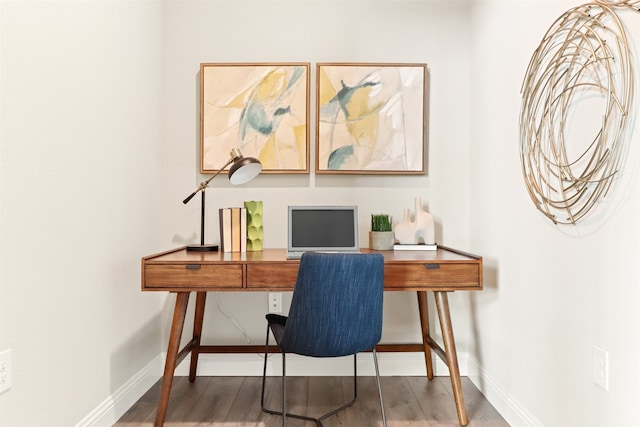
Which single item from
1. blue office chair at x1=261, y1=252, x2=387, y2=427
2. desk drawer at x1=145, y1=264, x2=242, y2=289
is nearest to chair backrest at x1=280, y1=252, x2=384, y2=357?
blue office chair at x1=261, y1=252, x2=387, y2=427

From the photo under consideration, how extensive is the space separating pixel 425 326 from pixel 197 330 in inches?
48.0

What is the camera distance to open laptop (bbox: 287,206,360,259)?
2.25m

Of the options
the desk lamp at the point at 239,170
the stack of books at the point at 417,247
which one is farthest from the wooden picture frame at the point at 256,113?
the stack of books at the point at 417,247

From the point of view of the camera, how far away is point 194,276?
1978mm

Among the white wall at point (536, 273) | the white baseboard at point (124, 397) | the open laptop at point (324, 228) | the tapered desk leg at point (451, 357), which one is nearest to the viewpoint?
the white wall at point (536, 273)

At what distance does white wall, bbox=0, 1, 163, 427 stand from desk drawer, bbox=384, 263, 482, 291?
122 cm

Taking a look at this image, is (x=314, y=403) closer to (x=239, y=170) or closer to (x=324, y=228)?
(x=324, y=228)

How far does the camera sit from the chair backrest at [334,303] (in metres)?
1.70

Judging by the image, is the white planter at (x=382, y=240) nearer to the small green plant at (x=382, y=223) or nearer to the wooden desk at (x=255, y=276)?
the small green plant at (x=382, y=223)

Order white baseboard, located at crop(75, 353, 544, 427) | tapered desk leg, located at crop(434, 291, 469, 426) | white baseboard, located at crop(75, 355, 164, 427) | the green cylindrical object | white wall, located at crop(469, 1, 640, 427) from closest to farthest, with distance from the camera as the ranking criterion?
1. white wall, located at crop(469, 1, 640, 427)
2. white baseboard, located at crop(75, 355, 164, 427)
3. tapered desk leg, located at crop(434, 291, 469, 426)
4. the green cylindrical object
5. white baseboard, located at crop(75, 353, 544, 427)

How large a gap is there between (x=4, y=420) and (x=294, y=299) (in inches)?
37.5

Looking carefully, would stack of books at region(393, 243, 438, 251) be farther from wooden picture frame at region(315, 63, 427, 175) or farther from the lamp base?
the lamp base

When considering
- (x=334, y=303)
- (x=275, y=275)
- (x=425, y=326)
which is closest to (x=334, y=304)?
(x=334, y=303)

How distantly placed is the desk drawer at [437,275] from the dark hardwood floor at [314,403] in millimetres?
618
